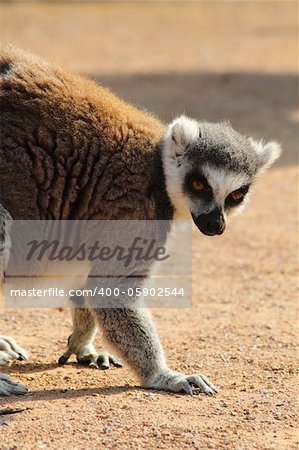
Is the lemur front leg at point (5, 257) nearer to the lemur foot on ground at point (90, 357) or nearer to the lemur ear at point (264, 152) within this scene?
the lemur foot on ground at point (90, 357)

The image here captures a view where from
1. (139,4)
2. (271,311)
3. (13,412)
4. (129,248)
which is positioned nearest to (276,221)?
(271,311)

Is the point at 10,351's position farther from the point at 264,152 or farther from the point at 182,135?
the point at 264,152

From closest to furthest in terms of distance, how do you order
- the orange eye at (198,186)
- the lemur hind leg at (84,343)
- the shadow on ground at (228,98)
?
the orange eye at (198,186)
the lemur hind leg at (84,343)
the shadow on ground at (228,98)

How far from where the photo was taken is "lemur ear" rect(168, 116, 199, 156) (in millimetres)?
7766

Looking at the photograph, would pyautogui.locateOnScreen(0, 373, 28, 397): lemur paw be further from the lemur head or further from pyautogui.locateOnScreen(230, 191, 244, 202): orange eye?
pyautogui.locateOnScreen(230, 191, 244, 202): orange eye

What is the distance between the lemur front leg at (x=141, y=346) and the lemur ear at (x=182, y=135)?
4.60 feet

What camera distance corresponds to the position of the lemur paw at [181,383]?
728 centimetres

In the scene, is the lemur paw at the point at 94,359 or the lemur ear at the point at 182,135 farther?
the lemur paw at the point at 94,359

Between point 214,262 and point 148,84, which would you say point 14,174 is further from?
point 148,84

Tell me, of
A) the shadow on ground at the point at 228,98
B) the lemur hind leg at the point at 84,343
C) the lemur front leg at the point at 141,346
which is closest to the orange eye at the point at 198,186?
the lemur front leg at the point at 141,346

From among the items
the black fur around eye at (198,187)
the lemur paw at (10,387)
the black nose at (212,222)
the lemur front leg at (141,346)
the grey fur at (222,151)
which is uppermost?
the grey fur at (222,151)

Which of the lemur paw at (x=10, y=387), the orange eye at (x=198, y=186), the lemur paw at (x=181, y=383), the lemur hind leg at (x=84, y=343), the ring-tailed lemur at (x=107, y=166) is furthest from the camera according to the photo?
the lemur hind leg at (x=84, y=343)

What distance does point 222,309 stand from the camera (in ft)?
33.1

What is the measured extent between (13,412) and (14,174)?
6.42 feet
